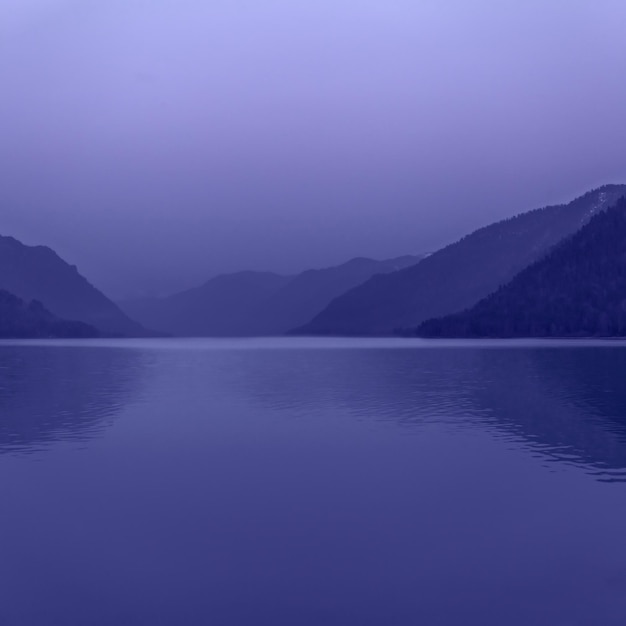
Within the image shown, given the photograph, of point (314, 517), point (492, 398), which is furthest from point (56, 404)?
point (314, 517)

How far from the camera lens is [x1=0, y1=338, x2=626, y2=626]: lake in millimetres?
20344

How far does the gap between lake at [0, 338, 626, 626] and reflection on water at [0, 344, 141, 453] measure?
456 mm

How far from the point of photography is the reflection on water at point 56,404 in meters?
47.8

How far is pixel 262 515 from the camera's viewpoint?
28.5 metres

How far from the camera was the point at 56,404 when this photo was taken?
2574 inches

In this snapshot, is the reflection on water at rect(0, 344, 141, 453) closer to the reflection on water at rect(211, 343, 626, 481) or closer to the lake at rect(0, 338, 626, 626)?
the lake at rect(0, 338, 626, 626)

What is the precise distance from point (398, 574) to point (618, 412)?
140 feet

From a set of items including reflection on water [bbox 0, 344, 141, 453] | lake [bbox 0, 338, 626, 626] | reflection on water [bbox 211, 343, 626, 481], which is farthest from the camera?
reflection on water [bbox 0, 344, 141, 453]

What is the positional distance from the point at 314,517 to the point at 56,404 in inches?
1740

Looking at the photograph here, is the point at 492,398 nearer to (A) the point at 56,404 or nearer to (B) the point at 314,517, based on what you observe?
(A) the point at 56,404

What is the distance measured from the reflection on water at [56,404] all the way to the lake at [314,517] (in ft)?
1.50

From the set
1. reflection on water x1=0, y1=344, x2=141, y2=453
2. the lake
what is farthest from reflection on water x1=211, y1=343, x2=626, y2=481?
reflection on water x1=0, y1=344, x2=141, y2=453

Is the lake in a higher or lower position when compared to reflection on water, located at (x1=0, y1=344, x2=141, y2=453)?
lower

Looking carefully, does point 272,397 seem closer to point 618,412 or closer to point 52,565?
point 618,412
